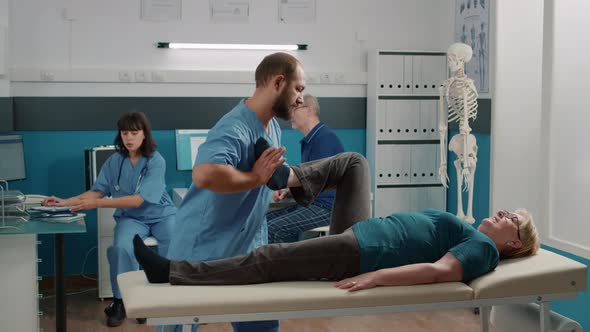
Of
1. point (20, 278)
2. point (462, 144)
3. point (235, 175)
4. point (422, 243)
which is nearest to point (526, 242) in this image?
point (422, 243)

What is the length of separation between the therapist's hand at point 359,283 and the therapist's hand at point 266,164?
403 millimetres

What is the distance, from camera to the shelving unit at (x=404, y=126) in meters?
5.04

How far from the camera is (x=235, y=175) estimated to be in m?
2.28

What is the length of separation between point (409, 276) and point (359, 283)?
169 mm

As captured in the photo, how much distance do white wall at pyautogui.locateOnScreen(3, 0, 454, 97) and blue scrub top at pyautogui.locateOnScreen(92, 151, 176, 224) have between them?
2.83ft

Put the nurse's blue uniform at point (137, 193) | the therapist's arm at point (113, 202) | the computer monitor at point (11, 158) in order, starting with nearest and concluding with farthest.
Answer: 1. the therapist's arm at point (113, 202)
2. the computer monitor at point (11, 158)
3. the nurse's blue uniform at point (137, 193)

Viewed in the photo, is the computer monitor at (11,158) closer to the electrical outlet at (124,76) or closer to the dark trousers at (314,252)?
the electrical outlet at (124,76)

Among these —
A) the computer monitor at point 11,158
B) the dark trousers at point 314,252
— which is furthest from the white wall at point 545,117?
the computer monitor at point 11,158

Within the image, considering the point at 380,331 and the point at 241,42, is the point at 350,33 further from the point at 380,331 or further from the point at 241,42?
the point at 380,331

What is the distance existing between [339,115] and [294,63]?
9.26 feet

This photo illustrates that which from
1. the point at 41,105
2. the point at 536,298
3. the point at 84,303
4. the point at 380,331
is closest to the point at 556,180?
the point at 380,331

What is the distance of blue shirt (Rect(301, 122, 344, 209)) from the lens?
4125 millimetres

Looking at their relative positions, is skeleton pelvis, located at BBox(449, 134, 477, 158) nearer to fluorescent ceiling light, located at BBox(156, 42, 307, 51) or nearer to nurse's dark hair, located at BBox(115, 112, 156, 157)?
fluorescent ceiling light, located at BBox(156, 42, 307, 51)

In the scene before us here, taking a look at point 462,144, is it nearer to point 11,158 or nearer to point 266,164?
point 266,164
